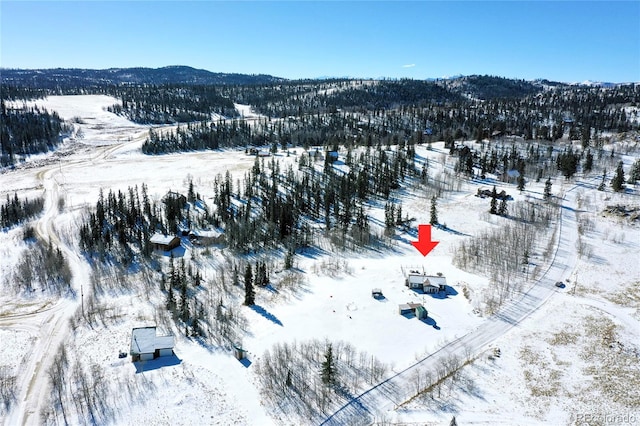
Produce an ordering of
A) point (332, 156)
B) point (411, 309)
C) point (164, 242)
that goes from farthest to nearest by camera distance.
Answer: point (332, 156)
point (164, 242)
point (411, 309)

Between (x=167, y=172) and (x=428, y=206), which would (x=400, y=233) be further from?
(x=167, y=172)

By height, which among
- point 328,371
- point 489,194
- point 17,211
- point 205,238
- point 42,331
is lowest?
point 42,331

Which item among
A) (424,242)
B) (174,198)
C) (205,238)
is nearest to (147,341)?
(205,238)

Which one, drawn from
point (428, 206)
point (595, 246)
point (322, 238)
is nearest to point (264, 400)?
point (322, 238)

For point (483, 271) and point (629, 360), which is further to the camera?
point (483, 271)

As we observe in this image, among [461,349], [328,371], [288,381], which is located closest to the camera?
[328,371]

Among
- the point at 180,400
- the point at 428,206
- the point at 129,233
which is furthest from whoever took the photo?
the point at 428,206

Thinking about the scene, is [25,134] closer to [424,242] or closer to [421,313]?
[424,242]

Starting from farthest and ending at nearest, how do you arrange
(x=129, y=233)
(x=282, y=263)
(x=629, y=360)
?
(x=129, y=233) → (x=282, y=263) → (x=629, y=360)
